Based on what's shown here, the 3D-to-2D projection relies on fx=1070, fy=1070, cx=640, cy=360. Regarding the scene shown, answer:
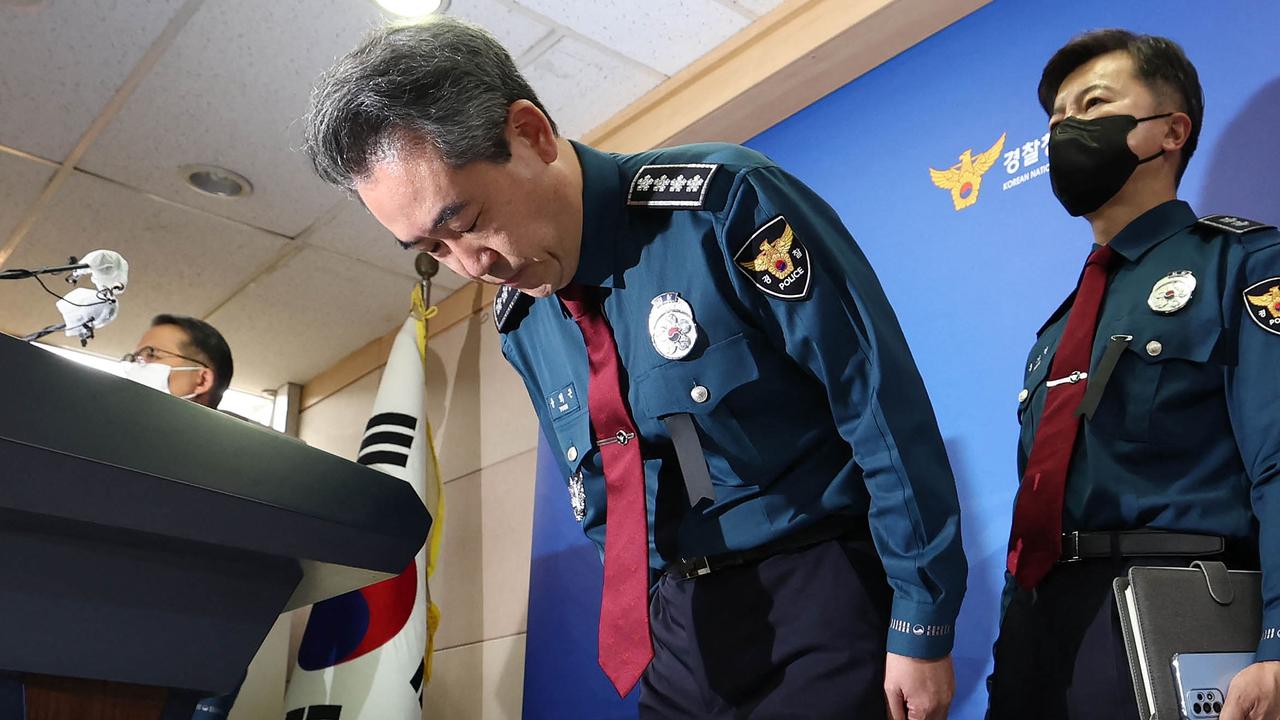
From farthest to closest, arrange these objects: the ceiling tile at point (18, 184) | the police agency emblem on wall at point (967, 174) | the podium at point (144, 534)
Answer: the ceiling tile at point (18, 184) < the police agency emblem on wall at point (967, 174) < the podium at point (144, 534)

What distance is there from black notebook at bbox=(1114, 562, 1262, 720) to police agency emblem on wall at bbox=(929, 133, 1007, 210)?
111 centimetres

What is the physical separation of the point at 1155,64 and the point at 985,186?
535mm

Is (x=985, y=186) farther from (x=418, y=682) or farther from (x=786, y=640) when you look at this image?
(x=418, y=682)

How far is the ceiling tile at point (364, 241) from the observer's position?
3543 millimetres

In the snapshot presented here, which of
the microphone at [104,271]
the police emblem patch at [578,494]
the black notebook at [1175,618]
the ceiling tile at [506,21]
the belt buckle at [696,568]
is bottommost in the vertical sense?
the black notebook at [1175,618]

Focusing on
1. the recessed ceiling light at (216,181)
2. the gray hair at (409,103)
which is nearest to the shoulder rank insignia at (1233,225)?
the gray hair at (409,103)

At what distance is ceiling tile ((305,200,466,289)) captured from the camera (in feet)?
11.6

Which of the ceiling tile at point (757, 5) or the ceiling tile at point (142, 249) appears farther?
the ceiling tile at point (142, 249)

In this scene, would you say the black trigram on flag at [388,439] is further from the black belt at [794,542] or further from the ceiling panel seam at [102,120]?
the black belt at [794,542]

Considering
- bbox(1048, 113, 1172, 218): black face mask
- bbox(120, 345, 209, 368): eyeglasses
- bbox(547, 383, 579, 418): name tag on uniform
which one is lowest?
bbox(547, 383, 579, 418): name tag on uniform

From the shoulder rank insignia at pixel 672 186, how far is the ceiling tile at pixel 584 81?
1.61 meters

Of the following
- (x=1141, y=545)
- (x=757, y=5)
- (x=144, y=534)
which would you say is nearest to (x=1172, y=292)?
(x=1141, y=545)

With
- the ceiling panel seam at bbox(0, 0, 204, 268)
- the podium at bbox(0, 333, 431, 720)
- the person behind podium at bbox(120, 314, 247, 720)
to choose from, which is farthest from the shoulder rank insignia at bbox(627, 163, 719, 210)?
the person behind podium at bbox(120, 314, 247, 720)

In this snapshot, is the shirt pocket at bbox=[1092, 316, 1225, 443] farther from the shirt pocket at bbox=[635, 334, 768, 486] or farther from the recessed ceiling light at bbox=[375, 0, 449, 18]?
the recessed ceiling light at bbox=[375, 0, 449, 18]
